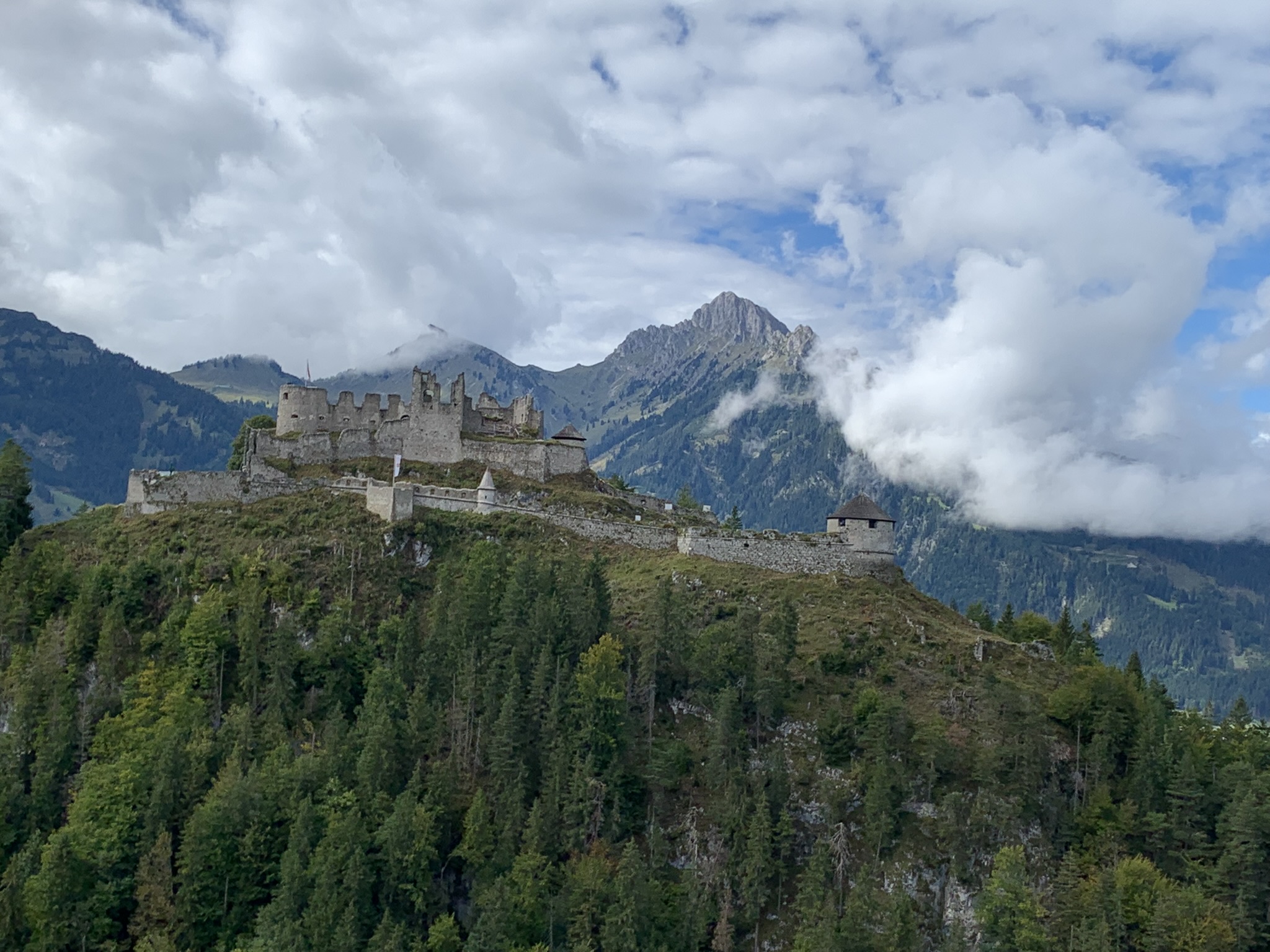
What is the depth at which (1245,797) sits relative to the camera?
7750 cm

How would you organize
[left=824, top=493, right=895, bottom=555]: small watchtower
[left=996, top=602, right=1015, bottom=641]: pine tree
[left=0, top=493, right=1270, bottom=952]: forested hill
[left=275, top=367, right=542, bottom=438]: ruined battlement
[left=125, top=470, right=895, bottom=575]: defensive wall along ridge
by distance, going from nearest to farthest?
[left=0, top=493, right=1270, bottom=952]: forested hill
[left=125, top=470, right=895, bottom=575]: defensive wall along ridge
[left=824, top=493, right=895, bottom=555]: small watchtower
[left=996, top=602, right=1015, bottom=641]: pine tree
[left=275, top=367, right=542, bottom=438]: ruined battlement

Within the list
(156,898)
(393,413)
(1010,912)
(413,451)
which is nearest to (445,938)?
(156,898)

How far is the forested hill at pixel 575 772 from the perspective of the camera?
72812 millimetres

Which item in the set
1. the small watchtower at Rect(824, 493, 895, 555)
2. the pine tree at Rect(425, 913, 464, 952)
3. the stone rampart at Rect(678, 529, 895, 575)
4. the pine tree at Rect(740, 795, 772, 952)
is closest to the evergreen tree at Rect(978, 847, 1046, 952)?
the pine tree at Rect(740, 795, 772, 952)

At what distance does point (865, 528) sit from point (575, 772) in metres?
35.0

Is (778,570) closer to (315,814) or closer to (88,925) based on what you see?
(315,814)

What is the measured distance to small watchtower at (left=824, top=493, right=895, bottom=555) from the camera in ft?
321

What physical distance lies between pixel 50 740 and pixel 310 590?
21.9m

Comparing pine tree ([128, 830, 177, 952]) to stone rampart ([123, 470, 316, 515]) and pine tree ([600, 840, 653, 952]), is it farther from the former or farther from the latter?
stone rampart ([123, 470, 316, 515])

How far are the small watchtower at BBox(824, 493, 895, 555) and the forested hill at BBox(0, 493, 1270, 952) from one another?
4.41m

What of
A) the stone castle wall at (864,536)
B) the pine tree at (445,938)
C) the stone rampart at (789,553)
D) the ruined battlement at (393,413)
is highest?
the ruined battlement at (393,413)

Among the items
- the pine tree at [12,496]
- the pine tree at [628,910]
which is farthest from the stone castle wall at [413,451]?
the pine tree at [628,910]

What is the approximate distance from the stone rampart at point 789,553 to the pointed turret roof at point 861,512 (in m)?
2.17

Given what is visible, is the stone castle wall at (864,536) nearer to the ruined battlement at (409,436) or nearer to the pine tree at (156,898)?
the ruined battlement at (409,436)
